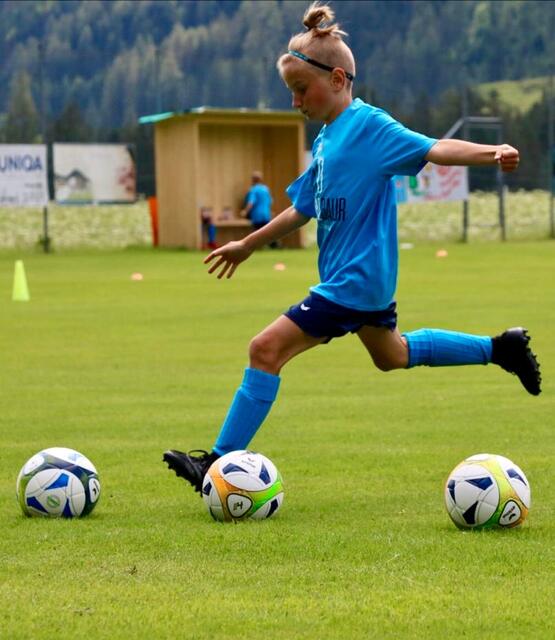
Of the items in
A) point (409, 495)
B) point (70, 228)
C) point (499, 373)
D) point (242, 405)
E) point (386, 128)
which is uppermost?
point (386, 128)

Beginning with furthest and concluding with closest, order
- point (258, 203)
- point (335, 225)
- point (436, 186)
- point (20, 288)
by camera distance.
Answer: point (436, 186) → point (258, 203) → point (20, 288) → point (335, 225)

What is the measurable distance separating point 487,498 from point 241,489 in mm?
1097

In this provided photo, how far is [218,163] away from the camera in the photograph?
3900cm

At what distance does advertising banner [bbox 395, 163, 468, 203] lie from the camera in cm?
3931

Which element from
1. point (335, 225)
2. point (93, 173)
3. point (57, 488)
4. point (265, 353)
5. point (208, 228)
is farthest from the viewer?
point (208, 228)

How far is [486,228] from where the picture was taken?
4288 cm

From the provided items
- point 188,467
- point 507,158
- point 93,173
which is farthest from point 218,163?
point 507,158

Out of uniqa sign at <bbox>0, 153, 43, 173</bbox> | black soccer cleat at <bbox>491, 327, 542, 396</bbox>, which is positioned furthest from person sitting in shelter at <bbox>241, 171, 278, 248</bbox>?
black soccer cleat at <bbox>491, 327, 542, 396</bbox>

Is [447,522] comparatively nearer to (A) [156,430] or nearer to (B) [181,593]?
(B) [181,593]

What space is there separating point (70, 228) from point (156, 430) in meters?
36.9

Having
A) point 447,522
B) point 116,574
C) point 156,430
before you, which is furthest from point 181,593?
point 156,430

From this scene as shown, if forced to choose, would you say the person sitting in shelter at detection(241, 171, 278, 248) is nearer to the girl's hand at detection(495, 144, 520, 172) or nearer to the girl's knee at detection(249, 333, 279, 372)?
the girl's knee at detection(249, 333, 279, 372)

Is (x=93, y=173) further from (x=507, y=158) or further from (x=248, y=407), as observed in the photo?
Answer: (x=507, y=158)

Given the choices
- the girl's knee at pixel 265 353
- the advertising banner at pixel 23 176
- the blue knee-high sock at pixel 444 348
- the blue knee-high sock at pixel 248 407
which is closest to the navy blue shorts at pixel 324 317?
the girl's knee at pixel 265 353
